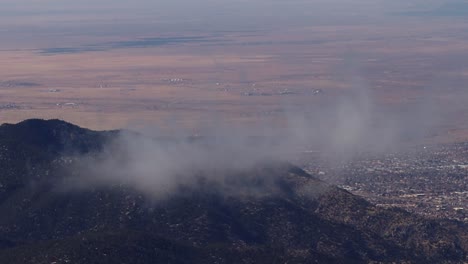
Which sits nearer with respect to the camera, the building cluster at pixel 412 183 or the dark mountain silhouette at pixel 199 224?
the dark mountain silhouette at pixel 199 224

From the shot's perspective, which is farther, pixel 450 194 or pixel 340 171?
pixel 340 171

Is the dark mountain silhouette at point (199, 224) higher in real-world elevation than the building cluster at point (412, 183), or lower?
higher

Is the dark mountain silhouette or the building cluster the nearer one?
the dark mountain silhouette

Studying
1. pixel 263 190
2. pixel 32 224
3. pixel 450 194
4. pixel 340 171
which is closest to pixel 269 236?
pixel 263 190

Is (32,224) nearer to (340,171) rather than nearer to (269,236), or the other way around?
(269,236)

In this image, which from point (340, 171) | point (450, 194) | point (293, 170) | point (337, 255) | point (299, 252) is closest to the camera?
point (299, 252)

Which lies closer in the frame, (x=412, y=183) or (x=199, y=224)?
(x=199, y=224)

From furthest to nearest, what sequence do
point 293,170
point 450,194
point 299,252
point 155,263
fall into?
1. point 450,194
2. point 293,170
3. point 299,252
4. point 155,263

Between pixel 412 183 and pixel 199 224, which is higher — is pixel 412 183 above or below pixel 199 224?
below
